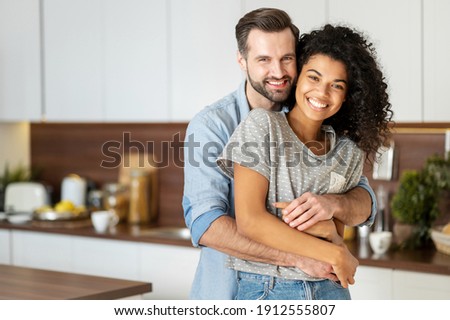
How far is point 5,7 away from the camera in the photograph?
4.77m

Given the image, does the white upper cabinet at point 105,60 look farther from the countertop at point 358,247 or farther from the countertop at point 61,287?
the countertop at point 61,287

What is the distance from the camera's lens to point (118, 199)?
4.55 meters

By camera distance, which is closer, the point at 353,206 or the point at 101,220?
the point at 353,206

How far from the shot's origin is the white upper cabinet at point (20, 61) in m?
4.63

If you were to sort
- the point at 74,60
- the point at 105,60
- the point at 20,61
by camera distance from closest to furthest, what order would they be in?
the point at 105,60, the point at 74,60, the point at 20,61

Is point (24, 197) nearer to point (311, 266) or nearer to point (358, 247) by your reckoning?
point (358, 247)

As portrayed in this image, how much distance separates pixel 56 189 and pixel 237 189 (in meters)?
3.40

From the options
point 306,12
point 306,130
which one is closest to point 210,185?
point 306,130

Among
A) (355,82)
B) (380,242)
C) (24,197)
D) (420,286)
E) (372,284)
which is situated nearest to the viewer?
(355,82)

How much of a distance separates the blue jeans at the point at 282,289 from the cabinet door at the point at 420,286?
49.3 inches

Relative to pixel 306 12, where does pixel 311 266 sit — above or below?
below

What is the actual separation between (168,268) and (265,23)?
200cm

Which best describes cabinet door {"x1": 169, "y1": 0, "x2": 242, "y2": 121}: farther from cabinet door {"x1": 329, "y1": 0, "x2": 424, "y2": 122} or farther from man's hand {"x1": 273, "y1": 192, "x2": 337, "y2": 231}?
man's hand {"x1": 273, "y1": 192, "x2": 337, "y2": 231}

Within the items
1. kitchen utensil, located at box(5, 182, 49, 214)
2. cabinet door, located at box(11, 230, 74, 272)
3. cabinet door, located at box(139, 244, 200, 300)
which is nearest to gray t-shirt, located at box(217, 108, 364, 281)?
cabinet door, located at box(139, 244, 200, 300)
